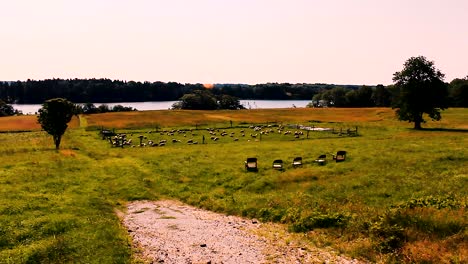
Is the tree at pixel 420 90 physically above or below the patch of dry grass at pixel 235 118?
above

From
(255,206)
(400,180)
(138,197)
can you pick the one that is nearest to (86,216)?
(138,197)

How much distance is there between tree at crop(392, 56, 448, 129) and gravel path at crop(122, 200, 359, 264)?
65.2 m

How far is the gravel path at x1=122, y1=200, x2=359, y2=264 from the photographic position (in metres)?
20.1

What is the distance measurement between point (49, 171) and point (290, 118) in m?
90.7

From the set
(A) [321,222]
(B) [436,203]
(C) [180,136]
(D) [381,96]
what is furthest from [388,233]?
(D) [381,96]

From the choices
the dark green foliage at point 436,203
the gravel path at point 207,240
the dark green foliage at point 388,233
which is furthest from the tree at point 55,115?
the dark green foliage at point 388,233

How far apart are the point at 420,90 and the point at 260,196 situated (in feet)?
201

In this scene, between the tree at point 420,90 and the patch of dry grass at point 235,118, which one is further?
the patch of dry grass at point 235,118

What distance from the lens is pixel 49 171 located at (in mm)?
39156

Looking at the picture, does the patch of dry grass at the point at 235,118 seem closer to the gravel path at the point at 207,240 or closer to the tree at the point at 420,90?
the tree at the point at 420,90

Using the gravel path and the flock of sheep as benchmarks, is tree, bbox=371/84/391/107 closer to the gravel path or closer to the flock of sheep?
the flock of sheep

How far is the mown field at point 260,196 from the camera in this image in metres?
20.6

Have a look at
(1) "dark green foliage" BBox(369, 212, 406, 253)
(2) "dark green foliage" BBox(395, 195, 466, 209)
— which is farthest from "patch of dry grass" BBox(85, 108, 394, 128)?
(1) "dark green foliage" BBox(369, 212, 406, 253)

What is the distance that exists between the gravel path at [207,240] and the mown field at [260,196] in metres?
1.18
